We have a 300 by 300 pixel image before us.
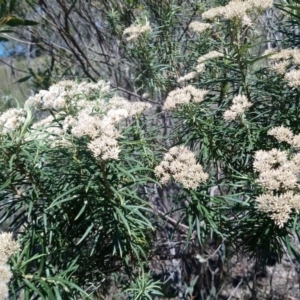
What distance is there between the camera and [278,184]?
52.7 inches

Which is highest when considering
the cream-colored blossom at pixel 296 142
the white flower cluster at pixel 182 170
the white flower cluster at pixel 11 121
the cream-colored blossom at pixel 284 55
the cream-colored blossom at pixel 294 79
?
the white flower cluster at pixel 11 121

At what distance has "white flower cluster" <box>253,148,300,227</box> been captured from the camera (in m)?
1.30

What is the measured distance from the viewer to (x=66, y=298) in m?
1.63

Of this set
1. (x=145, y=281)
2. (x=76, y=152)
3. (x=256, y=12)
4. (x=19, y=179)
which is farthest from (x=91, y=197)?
(x=256, y=12)

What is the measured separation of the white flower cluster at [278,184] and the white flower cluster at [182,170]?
20 centimetres

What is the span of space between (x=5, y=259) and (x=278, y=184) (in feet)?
2.60

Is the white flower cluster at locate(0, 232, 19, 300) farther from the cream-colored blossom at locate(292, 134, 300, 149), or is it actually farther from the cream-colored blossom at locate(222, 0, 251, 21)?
the cream-colored blossom at locate(222, 0, 251, 21)

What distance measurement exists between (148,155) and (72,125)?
1.14ft

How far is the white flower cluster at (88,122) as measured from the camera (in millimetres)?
1459

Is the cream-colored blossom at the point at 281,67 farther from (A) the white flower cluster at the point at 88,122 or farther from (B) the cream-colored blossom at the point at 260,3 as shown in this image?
(A) the white flower cluster at the point at 88,122

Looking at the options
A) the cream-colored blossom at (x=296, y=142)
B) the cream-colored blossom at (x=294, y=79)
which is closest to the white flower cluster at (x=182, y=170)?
the cream-colored blossom at (x=296, y=142)

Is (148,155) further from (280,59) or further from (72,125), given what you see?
(280,59)

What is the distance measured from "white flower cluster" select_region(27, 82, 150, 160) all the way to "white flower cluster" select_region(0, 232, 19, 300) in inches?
14.3

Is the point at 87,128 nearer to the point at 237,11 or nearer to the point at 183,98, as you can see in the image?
the point at 183,98
